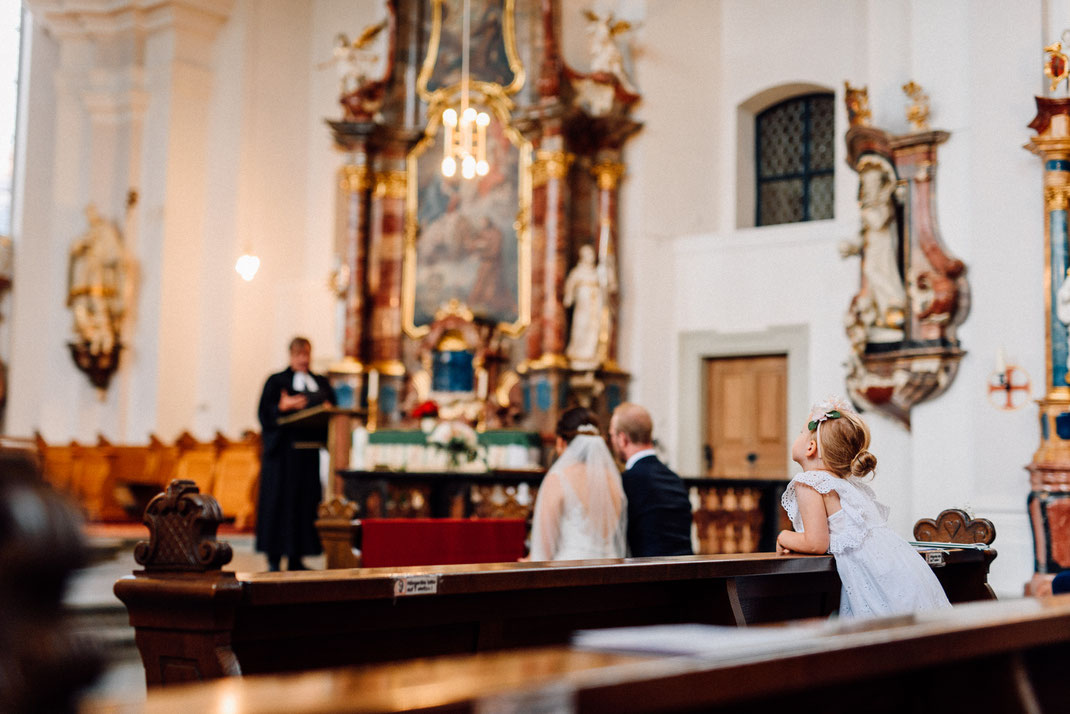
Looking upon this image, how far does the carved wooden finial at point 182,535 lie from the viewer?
2.74 meters

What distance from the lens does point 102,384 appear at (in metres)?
17.2

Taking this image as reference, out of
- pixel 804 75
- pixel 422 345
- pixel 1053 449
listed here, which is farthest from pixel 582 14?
pixel 1053 449

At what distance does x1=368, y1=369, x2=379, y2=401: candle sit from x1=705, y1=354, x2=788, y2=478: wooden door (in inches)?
162

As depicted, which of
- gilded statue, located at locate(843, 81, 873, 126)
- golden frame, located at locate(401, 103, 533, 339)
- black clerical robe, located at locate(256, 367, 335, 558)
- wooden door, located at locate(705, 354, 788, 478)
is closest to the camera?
black clerical robe, located at locate(256, 367, 335, 558)

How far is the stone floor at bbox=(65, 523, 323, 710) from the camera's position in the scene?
3.30 feet

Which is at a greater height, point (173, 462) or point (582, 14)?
point (582, 14)

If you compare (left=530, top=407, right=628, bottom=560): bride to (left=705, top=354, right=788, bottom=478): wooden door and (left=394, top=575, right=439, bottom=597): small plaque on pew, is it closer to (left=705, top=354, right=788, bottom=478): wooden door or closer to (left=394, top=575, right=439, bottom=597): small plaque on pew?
(left=394, top=575, right=439, bottom=597): small plaque on pew

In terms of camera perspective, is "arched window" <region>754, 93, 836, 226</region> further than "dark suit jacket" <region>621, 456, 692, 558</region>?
Yes

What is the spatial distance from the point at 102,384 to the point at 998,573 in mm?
12479

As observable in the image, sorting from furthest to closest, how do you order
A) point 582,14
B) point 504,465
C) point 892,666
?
point 582,14 < point 504,465 < point 892,666

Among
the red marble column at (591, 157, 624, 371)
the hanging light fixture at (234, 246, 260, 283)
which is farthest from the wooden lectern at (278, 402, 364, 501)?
the hanging light fixture at (234, 246, 260, 283)

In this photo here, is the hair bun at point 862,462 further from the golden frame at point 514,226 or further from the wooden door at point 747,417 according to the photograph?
the golden frame at point 514,226

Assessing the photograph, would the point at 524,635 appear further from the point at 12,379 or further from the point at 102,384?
the point at 12,379

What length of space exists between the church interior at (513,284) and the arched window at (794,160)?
4cm
